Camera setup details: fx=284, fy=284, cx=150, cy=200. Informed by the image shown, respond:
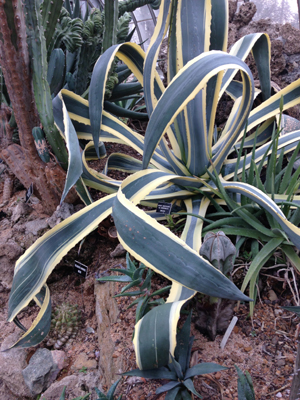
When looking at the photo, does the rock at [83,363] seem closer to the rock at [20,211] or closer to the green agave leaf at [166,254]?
the green agave leaf at [166,254]

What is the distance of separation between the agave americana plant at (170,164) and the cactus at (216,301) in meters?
0.10

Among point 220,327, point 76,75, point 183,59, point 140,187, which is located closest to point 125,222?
point 140,187

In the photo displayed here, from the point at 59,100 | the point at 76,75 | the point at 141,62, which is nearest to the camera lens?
the point at 59,100

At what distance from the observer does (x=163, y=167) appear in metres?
1.23

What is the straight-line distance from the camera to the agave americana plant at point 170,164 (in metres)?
0.62

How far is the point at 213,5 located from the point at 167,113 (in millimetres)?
543

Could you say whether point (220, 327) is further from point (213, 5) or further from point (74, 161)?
point (213, 5)

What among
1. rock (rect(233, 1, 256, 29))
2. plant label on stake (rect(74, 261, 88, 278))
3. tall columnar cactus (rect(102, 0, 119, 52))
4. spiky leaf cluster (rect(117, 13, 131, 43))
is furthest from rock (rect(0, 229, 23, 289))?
rock (rect(233, 1, 256, 29))

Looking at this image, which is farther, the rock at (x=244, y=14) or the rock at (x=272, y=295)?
the rock at (x=244, y=14)

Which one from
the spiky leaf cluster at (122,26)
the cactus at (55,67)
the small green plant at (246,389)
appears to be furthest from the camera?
the spiky leaf cluster at (122,26)

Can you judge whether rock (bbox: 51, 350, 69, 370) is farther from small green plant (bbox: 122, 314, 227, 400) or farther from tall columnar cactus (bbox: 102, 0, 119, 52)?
tall columnar cactus (bbox: 102, 0, 119, 52)

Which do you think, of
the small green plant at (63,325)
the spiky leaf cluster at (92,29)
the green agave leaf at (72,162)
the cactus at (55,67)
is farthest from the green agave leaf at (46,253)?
the spiky leaf cluster at (92,29)

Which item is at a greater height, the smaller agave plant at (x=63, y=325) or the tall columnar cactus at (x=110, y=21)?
the tall columnar cactus at (x=110, y=21)

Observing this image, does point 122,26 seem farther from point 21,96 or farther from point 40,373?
point 40,373
